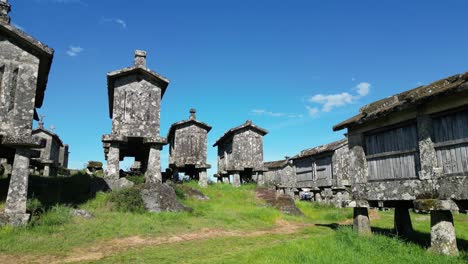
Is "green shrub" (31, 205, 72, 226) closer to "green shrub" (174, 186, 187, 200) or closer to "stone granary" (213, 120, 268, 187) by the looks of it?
"green shrub" (174, 186, 187, 200)

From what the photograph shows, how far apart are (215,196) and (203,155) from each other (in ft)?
16.3

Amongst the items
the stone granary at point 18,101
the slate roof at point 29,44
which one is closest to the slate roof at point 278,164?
the slate roof at point 29,44

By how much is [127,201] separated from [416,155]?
10291 mm

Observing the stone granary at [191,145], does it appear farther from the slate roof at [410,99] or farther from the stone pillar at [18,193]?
the slate roof at [410,99]

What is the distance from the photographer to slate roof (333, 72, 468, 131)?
23.9 feet

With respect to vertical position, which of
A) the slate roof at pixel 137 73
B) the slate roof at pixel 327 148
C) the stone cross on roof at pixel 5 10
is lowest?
the slate roof at pixel 327 148

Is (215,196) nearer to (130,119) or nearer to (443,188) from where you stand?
(130,119)

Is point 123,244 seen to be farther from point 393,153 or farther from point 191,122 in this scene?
point 191,122

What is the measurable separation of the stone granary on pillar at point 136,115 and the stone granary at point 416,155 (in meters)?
8.98

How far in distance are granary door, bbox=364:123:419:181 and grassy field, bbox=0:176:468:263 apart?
5.95 feet

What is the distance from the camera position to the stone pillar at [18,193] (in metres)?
9.43

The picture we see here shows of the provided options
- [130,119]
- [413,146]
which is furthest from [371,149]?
[130,119]

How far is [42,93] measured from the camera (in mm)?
14250

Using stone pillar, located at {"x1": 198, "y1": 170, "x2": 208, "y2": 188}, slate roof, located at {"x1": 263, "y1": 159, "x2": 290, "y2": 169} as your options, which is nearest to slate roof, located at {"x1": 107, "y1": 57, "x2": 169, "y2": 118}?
stone pillar, located at {"x1": 198, "y1": 170, "x2": 208, "y2": 188}
